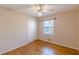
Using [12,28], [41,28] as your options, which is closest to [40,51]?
[41,28]

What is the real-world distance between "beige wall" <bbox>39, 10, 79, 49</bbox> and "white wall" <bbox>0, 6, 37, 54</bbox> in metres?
0.65

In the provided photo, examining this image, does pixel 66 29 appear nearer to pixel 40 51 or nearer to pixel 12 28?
pixel 40 51

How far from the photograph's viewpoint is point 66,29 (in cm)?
241

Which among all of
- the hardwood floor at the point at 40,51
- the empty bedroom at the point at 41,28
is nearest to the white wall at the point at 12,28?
the empty bedroom at the point at 41,28

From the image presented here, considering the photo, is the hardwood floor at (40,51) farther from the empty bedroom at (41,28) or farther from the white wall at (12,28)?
the white wall at (12,28)

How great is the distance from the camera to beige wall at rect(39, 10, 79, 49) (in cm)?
225

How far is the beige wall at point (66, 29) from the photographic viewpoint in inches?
88.5

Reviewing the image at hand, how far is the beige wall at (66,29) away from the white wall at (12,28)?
0.65 meters

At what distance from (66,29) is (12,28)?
1538mm

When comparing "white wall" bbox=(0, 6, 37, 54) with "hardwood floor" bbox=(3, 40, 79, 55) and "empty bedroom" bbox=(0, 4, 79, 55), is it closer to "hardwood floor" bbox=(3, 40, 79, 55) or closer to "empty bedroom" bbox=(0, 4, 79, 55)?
"empty bedroom" bbox=(0, 4, 79, 55)
